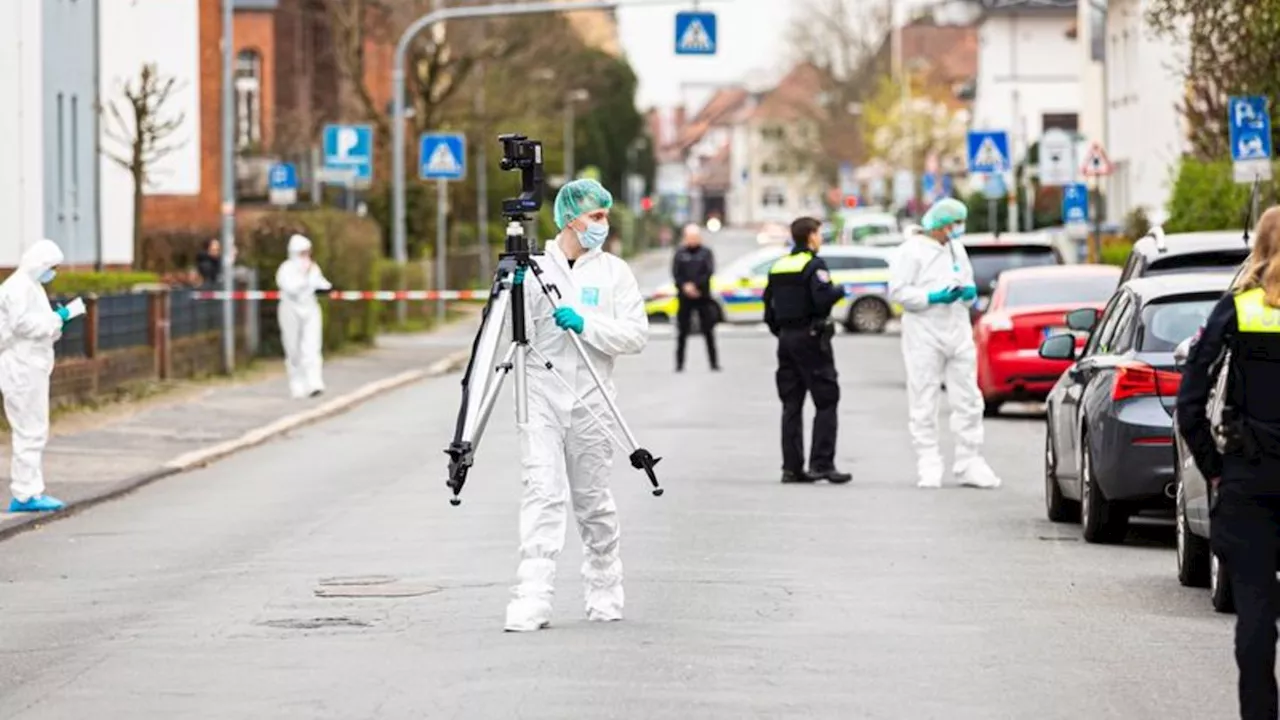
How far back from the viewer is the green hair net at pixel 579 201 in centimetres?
1132

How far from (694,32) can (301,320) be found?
13.2 metres

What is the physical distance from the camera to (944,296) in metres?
18.2

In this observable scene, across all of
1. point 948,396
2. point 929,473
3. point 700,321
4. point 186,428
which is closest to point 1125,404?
point 948,396

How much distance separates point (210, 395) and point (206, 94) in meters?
29.2

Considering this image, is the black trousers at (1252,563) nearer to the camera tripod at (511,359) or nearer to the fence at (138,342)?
the camera tripod at (511,359)

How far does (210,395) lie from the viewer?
29.9m

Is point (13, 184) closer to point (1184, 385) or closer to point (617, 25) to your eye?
point (1184, 385)

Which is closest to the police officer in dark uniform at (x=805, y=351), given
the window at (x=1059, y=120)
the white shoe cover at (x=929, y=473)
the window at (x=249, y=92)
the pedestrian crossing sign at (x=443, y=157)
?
the white shoe cover at (x=929, y=473)

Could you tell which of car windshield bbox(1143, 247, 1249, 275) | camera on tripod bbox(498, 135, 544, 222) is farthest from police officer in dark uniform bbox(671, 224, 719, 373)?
camera on tripod bbox(498, 135, 544, 222)

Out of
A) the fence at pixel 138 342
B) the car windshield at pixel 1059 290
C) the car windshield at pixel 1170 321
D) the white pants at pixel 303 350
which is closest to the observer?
the car windshield at pixel 1170 321

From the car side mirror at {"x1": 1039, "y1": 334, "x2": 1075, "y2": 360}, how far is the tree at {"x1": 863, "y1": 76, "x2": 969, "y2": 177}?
8522 centimetres

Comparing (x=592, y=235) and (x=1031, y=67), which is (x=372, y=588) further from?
(x=1031, y=67)

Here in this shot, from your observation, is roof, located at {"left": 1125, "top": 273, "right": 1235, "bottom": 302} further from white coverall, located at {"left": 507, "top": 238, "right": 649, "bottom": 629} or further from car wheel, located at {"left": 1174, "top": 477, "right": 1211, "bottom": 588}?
white coverall, located at {"left": 507, "top": 238, "right": 649, "bottom": 629}

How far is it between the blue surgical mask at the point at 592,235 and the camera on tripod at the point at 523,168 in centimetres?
22
